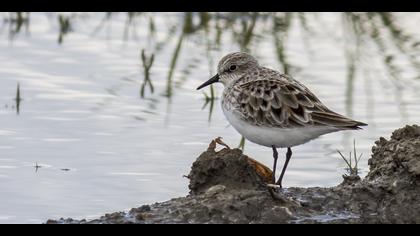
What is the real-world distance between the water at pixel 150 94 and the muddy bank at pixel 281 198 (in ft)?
2.60

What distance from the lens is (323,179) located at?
28.3 ft

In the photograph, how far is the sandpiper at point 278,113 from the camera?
7.77 metres

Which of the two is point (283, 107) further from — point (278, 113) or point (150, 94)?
point (150, 94)

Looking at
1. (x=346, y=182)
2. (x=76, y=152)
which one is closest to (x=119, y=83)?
(x=76, y=152)

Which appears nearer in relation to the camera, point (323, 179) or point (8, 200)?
point (8, 200)

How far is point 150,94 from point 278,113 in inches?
127

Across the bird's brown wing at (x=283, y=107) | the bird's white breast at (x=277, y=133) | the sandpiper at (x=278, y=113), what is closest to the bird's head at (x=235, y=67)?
the sandpiper at (x=278, y=113)

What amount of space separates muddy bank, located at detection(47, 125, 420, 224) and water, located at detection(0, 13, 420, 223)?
2.60 ft

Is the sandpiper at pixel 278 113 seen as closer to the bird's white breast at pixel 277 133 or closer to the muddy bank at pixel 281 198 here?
the bird's white breast at pixel 277 133

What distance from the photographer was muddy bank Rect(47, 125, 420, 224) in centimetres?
688

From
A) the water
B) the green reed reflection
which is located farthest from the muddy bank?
the green reed reflection

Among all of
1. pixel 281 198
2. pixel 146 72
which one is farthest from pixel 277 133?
pixel 146 72

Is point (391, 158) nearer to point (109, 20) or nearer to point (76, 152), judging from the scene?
point (76, 152)
